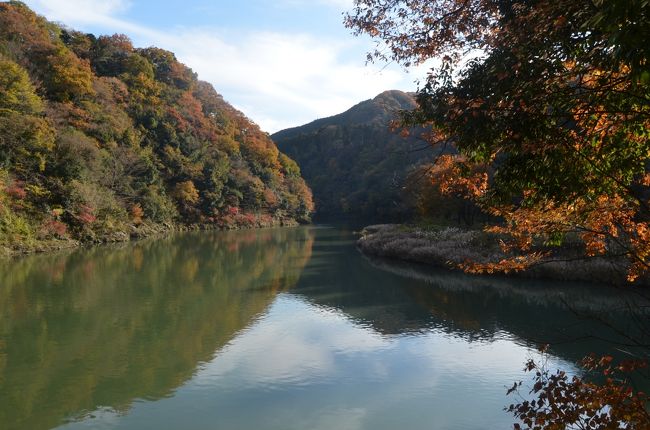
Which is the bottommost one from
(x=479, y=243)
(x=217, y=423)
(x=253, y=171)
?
(x=217, y=423)

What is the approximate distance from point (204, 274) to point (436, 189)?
1597 centimetres

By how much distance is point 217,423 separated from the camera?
233 inches

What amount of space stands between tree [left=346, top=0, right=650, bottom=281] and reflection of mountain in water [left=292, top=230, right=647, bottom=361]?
352cm

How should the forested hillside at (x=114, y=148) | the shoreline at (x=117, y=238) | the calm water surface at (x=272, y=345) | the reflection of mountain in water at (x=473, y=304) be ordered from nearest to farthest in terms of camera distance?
1. the calm water surface at (x=272, y=345)
2. the reflection of mountain in water at (x=473, y=304)
3. the shoreline at (x=117, y=238)
4. the forested hillside at (x=114, y=148)

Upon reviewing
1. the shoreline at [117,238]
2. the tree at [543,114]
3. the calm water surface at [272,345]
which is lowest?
the calm water surface at [272,345]

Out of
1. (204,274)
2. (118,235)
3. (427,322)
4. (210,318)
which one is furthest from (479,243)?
(118,235)

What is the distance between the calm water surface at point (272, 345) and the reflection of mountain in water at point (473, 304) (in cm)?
6

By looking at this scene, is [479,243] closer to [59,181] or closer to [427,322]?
[427,322]

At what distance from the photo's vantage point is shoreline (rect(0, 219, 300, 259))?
19.5 meters

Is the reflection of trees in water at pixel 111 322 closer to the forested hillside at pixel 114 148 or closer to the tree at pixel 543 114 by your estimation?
the forested hillside at pixel 114 148

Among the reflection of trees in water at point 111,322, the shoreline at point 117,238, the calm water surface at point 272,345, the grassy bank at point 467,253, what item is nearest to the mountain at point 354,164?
the shoreline at point 117,238

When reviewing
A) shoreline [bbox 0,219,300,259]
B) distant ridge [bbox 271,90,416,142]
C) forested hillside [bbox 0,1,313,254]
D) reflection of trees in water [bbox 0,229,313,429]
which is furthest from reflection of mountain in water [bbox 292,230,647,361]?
distant ridge [bbox 271,90,416,142]

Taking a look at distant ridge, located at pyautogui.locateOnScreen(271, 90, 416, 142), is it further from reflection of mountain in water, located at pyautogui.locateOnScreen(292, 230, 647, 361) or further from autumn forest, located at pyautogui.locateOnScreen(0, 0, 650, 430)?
reflection of mountain in water, located at pyautogui.locateOnScreen(292, 230, 647, 361)

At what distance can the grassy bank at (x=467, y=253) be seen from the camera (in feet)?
49.4
